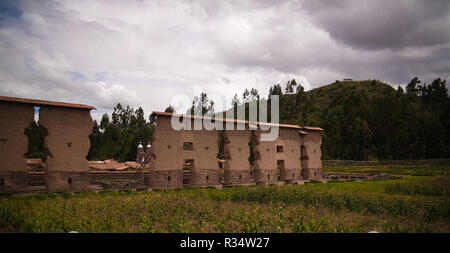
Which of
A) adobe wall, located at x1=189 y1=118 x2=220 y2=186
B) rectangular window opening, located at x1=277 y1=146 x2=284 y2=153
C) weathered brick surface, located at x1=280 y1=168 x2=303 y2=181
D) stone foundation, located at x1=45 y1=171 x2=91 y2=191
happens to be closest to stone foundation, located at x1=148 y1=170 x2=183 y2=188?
adobe wall, located at x1=189 y1=118 x2=220 y2=186

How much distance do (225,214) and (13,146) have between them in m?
13.9

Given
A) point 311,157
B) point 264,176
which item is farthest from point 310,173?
point 264,176

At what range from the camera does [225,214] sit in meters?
13.4

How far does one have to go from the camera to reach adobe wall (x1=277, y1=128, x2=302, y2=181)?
1240 inches

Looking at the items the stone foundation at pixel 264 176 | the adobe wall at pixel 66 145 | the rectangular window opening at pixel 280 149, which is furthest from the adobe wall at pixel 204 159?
the rectangular window opening at pixel 280 149

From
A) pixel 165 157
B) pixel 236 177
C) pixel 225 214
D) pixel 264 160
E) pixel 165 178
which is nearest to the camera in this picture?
pixel 225 214

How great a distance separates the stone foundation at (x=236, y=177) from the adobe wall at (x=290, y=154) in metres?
4.54

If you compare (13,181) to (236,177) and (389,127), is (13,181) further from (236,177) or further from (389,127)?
(389,127)

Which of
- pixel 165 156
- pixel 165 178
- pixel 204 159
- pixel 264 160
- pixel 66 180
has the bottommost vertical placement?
pixel 165 178

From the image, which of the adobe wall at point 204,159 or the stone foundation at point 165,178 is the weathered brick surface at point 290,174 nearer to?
the adobe wall at point 204,159
